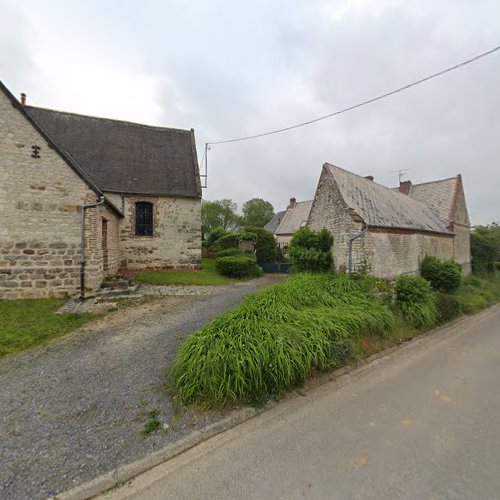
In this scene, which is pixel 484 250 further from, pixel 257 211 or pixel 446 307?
pixel 257 211

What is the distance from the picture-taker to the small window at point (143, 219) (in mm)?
12867

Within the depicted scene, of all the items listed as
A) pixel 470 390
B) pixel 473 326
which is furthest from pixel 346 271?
pixel 470 390

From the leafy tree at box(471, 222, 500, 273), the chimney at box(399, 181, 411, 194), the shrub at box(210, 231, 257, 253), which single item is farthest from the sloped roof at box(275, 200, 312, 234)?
the leafy tree at box(471, 222, 500, 273)

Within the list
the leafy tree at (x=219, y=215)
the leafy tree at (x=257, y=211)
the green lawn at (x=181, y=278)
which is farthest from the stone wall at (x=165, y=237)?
the leafy tree at (x=257, y=211)

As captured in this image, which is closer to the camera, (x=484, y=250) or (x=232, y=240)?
(x=484, y=250)

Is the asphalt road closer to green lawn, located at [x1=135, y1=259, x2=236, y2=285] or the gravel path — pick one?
the gravel path

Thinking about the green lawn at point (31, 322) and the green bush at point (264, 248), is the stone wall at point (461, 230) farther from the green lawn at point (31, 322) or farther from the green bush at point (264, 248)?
the green lawn at point (31, 322)

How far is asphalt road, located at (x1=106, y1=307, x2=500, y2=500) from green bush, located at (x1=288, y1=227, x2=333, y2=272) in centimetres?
561

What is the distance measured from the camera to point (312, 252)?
934cm

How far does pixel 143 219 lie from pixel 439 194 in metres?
20.1

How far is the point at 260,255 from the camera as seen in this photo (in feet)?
65.8

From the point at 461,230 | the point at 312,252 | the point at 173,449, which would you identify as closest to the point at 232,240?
the point at 312,252

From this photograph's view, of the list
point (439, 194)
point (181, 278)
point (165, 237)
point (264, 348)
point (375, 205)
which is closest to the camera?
point (264, 348)

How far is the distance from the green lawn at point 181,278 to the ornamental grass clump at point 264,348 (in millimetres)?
6306
